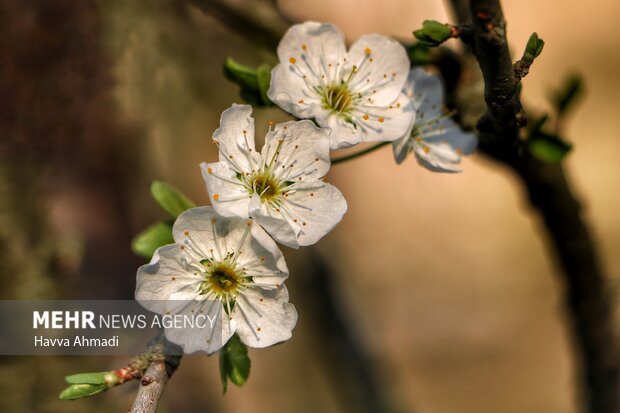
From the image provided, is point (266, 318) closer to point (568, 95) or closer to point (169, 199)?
point (169, 199)

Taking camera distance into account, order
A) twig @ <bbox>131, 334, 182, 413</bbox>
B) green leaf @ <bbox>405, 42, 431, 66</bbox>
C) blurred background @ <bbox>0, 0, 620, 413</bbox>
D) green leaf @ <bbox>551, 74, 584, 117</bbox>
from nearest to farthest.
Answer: twig @ <bbox>131, 334, 182, 413</bbox> < green leaf @ <bbox>405, 42, 431, 66</bbox> < green leaf @ <bbox>551, 74, 584, 117</bbox> < blurred background @ <bbox>0, 0, 620, 413</bbox>

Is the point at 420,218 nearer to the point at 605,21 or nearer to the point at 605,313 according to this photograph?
the point at 605,21

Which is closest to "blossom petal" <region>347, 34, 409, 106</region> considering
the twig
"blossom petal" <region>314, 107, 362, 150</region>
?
"blossom petal" <region>314, 107, 362, 150</region>

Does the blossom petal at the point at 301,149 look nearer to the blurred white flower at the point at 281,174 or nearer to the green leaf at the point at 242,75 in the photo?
the blurred white flower at the point at 281,174

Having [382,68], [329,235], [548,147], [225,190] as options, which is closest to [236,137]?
[225,190]

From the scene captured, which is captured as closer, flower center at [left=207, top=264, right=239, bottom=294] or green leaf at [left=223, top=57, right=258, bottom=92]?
flower center at [left=207, top=264, right=239, bottom=294]

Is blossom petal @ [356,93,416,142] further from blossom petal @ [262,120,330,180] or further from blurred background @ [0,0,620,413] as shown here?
blurred background @ [0,0,620,413]

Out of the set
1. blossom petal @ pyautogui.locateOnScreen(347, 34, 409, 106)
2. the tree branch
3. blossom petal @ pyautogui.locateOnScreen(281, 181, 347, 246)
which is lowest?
blossom petal @ pyautogui.locateOnScreen(281, 181, 347, 246)

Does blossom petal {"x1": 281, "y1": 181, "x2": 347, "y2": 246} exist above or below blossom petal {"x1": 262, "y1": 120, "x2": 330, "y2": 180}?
below
